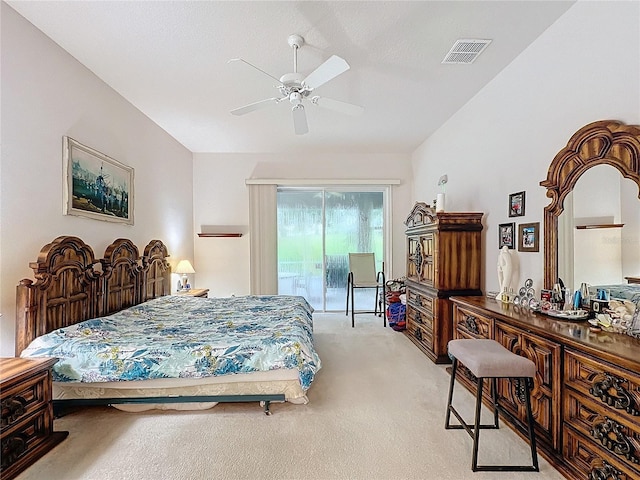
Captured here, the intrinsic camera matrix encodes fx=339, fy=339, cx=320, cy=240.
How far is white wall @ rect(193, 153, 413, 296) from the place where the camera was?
5.84 metres

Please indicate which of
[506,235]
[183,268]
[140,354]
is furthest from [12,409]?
[506,235]

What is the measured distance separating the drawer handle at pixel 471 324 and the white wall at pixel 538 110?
560 mm

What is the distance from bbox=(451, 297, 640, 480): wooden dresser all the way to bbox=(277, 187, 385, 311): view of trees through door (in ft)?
12.8

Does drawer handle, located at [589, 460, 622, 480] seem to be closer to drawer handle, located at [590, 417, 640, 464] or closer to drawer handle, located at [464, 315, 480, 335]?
drawer handle, located at [590, 417, 640, 464]

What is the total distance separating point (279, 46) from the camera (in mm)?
2682

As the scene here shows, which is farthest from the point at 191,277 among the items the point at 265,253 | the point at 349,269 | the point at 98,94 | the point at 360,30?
the point at 360,30

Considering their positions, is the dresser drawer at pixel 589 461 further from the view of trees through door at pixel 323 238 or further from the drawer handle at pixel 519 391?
the view of trees through door at pixel 323 238

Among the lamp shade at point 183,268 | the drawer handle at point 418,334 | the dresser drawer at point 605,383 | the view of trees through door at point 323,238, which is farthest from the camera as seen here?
the view of trees through door at point 323,238

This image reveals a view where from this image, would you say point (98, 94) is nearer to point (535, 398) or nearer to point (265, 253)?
point (265, 253)

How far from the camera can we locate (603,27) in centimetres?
Result: 209

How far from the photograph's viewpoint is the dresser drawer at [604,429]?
4.68 feet

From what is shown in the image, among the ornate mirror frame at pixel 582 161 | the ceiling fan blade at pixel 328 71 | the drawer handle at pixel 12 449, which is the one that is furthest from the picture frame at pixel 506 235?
the drawer handle at pixel 12 449

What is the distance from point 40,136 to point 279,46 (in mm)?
1953

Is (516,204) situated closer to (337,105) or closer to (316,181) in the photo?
(337,105)
